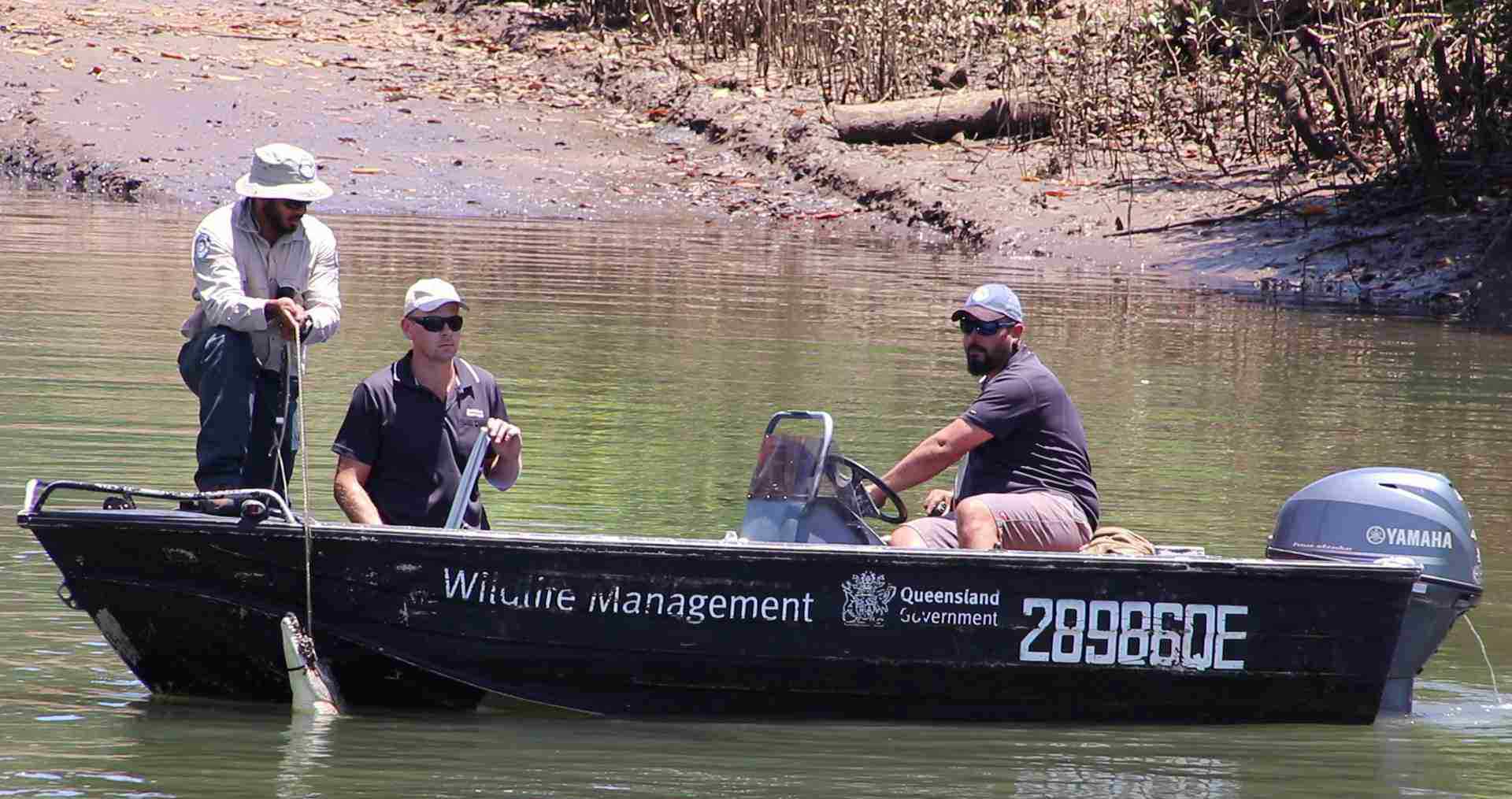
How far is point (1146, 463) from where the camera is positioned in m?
10.9

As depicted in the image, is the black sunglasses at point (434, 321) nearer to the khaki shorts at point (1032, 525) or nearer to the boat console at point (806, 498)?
the boat console at point (806, 498)

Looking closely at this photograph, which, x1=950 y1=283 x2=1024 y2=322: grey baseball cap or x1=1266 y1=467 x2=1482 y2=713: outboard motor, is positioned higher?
x1=950 y1=283 x2=1024 y2=322: grey baseball cap

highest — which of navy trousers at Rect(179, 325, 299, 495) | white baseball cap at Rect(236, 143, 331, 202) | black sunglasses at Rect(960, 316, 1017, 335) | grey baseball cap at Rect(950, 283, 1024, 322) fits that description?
white baseball cap at Rect(236, 143, 331, 202)

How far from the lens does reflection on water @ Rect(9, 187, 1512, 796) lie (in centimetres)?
616

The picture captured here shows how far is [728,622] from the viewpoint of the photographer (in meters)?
6.41

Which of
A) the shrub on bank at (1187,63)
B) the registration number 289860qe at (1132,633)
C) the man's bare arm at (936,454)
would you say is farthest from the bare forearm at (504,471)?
the shrub on bank at (1187,63)

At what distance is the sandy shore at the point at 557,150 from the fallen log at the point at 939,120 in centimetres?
18

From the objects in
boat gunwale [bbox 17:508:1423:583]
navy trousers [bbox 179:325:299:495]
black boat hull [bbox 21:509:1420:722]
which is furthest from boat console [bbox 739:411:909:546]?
navy trousers [bbox 179:325:299:495]

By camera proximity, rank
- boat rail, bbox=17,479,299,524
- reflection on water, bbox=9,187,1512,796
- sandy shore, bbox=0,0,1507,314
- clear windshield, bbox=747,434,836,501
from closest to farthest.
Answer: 1. boat rail, bbox=17,479,299,524
2. reflection on water, bbox=9,187,1512,796
3. clear windshield, bbox=747,434,836,501
4. sandy shore, bbox=0,0,1507,314

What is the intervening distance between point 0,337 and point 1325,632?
29.8 ft

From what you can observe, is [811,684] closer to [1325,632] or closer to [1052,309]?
[1325,632]

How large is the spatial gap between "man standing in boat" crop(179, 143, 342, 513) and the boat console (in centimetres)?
148

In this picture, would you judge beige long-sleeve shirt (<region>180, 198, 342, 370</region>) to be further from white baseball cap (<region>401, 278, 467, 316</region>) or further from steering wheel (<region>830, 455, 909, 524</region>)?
steering wheel (<region>830, 455, 909, 524</region>)

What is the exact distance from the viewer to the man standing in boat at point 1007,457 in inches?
271
